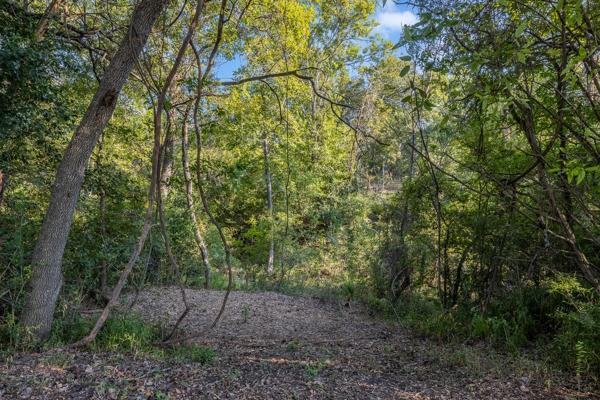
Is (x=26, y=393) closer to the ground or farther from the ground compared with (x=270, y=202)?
closer to the ground

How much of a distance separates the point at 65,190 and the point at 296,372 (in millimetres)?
2386

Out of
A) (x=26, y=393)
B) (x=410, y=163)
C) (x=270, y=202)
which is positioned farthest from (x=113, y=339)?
(x=270, y=202)

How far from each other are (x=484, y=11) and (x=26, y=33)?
4659mm

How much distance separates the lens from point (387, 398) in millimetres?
2689

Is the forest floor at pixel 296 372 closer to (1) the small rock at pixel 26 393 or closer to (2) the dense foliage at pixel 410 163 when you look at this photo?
(1) the small rock at pixel 26 393

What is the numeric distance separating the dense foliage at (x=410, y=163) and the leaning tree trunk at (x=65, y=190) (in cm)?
19

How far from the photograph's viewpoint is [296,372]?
3.11 m

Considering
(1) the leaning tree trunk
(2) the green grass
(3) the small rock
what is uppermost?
(1) the leaning tree trunk

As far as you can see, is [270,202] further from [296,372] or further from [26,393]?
[26,393]

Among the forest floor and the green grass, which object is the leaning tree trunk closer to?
the green grass

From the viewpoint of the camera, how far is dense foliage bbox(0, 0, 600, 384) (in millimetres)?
2834

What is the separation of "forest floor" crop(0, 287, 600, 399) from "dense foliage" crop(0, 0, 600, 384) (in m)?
0.55

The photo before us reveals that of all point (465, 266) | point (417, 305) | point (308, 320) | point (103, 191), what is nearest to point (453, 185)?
point (465, 266)

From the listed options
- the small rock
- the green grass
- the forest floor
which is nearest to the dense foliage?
the green grass
